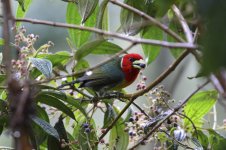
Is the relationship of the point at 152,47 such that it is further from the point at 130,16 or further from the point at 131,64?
the point at 131,64

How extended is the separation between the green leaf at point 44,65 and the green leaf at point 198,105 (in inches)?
16.2

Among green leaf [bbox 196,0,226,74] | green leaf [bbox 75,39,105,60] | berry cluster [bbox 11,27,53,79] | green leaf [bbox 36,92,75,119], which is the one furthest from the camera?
green leaf [bbox 36,92,75,119]

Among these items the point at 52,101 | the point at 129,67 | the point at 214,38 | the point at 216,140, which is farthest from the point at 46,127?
the point at 129,67

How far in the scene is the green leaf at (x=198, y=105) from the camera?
4.08 feet

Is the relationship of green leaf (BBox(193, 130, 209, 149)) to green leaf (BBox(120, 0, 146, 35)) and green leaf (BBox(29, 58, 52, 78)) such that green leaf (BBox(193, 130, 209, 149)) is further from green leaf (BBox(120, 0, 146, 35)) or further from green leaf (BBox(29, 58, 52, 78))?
green leaf (BBox(29, 58, 52, 78))

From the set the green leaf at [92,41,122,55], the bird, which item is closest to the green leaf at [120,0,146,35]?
the green leaf at [92,41,122,55]

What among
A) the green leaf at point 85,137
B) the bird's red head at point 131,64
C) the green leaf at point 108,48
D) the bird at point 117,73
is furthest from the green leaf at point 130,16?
the bird's red head at point 131,64

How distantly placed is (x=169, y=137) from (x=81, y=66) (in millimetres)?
372

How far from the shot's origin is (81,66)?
1368mm

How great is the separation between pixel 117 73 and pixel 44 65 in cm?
93

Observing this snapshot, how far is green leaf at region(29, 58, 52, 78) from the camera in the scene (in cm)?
110

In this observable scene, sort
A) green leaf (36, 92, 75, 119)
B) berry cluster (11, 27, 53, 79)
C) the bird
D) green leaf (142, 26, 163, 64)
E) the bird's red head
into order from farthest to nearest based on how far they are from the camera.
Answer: the bird's red head → the bird → green leaf (142, 26, 163, 64) → green leaf (36, 92, 75, 119) → berry cluster (11, 27, 53, 79)

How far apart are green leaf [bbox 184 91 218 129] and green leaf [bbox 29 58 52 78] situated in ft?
1.35

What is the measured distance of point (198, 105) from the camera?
51.0 inches
